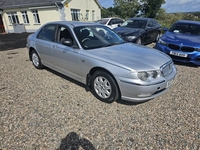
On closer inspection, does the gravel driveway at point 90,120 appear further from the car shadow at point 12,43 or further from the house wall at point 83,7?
the house wall at point 83,7

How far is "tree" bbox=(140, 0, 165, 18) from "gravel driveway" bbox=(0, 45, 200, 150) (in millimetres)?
29028

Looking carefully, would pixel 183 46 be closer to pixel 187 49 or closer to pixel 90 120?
pixel 187 49

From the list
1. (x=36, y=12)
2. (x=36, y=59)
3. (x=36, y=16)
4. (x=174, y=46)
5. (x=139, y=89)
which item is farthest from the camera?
(x=36, y=16)

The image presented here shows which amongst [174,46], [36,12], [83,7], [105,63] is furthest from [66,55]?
[83,7]

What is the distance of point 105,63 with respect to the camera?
2.66 metres

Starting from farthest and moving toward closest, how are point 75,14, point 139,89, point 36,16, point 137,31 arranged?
point 75,14, point 36,16, point 137,31, point 139,89

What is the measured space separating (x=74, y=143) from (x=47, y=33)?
10.5 ft

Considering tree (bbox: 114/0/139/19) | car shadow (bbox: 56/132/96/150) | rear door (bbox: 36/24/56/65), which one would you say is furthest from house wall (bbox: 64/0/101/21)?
car shadow (bbox: 56/132/96/150)

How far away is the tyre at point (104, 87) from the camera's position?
2.68m

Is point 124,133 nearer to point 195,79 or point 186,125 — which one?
point 186,125

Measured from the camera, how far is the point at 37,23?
1723 cm

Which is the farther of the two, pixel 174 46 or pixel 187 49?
pixel 174 46

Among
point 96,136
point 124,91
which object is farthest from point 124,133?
point 124,91

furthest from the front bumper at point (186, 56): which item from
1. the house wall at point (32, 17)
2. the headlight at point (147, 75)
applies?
the house wall at point (32, 17)
